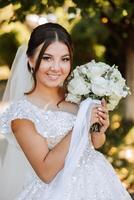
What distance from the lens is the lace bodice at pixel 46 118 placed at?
3002 millimetres

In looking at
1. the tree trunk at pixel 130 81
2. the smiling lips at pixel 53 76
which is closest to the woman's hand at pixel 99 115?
the smiling lips at pixel 53 76

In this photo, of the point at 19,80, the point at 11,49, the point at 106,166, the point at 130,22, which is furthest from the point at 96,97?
the point at 11,49

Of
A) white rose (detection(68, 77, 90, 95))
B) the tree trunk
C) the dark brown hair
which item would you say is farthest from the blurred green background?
white rose (detection(68, 77, 90, 95))

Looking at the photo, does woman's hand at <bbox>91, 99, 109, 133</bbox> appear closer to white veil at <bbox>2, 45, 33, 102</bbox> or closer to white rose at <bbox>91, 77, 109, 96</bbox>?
white rose at <bbox>91, 77, 109, 96</bbox>

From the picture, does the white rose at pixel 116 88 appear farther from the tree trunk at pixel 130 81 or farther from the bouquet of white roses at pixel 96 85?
the tree trunk at pixel 130 81

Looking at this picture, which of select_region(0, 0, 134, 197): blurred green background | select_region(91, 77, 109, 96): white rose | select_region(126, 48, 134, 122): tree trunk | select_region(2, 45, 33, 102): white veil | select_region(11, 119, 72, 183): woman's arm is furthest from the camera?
select_region(126, 48, 134, 122): tree trunk

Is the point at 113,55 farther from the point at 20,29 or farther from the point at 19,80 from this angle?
the point at 19,80

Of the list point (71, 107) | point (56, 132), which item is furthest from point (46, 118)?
point (71, 107)

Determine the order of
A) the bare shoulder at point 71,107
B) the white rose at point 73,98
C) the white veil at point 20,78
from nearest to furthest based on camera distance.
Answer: the white rose at point 73,98 → the bare shoulder at point 71,107 → the white veil at point 20,78

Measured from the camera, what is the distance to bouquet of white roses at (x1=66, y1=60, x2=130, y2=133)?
2.97m

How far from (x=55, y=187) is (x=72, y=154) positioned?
25cm

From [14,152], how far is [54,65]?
79cm

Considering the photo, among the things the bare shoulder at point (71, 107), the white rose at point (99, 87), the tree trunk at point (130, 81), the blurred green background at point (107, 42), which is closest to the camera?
the white rose at point (99, 87)

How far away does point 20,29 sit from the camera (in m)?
8.05
